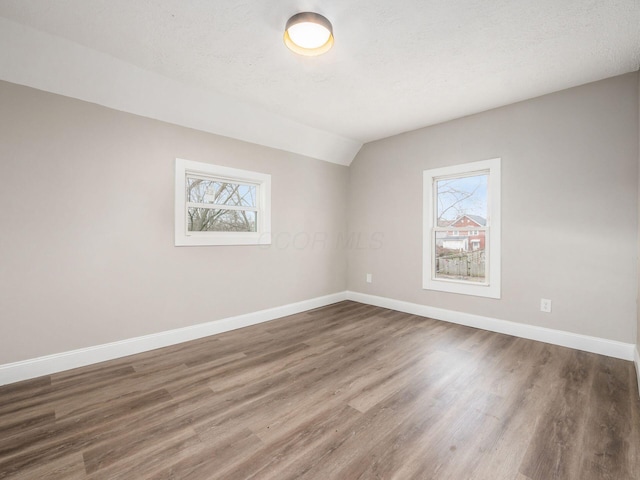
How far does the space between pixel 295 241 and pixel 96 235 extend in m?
2.27

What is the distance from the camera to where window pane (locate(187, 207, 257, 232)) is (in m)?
3.17

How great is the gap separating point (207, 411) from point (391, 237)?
323 cm

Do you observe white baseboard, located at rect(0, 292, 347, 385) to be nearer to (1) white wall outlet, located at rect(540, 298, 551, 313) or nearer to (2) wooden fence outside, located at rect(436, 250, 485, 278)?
(2) wooden fence outside, located at rect(436, 250, 485, 278)

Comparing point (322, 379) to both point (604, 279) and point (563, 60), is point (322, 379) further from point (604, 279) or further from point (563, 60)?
point (563, 60)

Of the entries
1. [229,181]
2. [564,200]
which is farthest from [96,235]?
[564,200]

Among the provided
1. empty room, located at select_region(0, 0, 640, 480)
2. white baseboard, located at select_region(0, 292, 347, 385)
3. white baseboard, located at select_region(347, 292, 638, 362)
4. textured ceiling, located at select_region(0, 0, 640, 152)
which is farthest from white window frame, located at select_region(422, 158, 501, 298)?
white baseboard, located at select_region(0, 292, 347, 385)

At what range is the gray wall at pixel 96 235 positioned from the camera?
2174 mm

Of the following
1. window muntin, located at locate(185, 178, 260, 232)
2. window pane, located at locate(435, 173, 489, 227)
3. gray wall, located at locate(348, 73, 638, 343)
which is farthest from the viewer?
window pane, located at locate(435, 173, 489, 227)

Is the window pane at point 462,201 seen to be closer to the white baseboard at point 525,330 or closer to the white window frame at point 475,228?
the white window frame at point 475,228

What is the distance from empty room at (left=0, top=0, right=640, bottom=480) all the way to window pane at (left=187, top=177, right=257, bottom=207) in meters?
0.03

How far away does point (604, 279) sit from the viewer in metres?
2.62

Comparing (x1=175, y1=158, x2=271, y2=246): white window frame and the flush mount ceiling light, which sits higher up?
the flush mount ceiling light

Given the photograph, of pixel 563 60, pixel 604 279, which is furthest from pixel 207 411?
pixel 563 60

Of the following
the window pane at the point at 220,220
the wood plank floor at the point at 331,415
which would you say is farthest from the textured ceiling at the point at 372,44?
the wood plank floor at the point at 331,415
